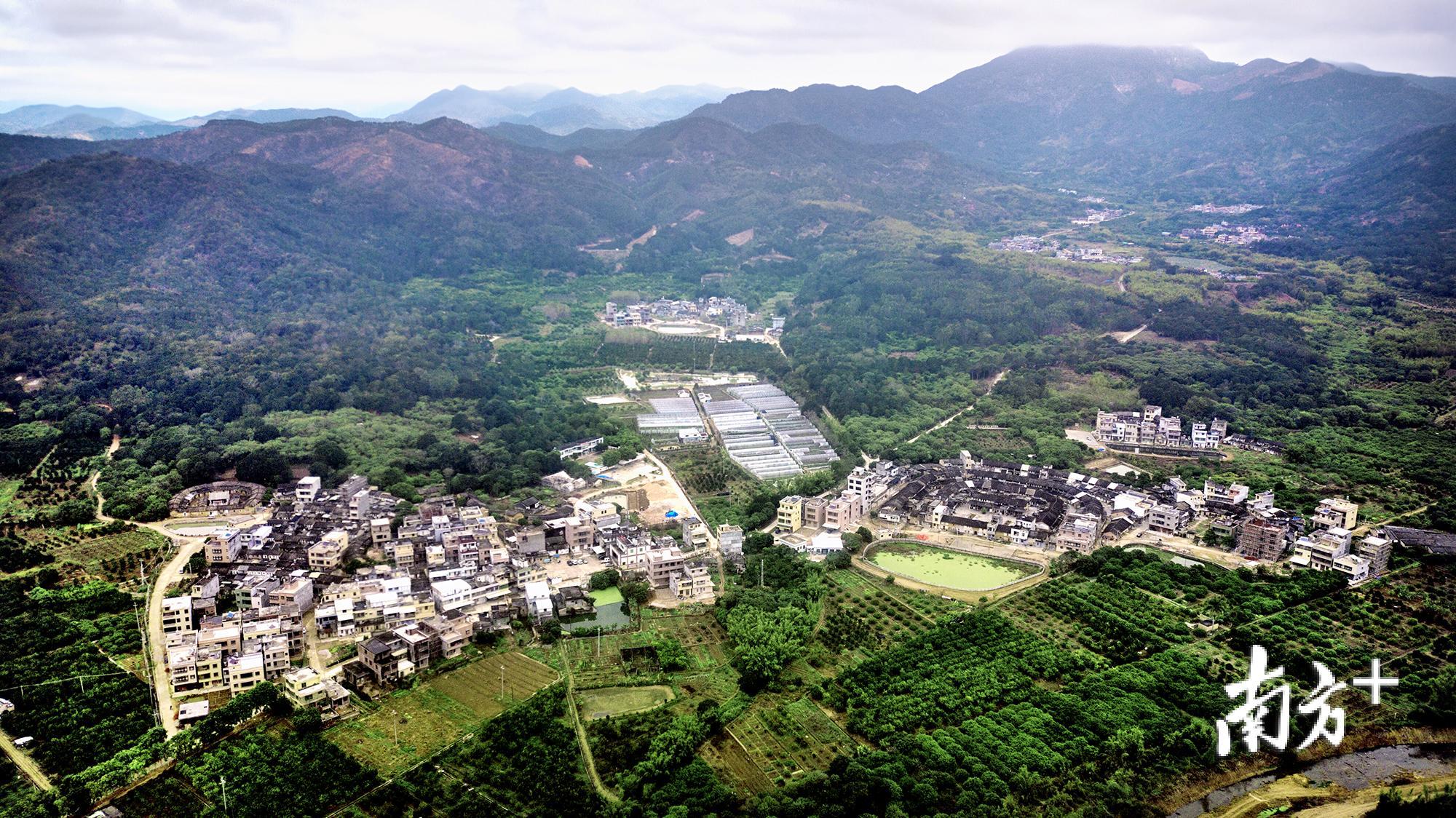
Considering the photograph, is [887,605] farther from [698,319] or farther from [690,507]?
[698,319]

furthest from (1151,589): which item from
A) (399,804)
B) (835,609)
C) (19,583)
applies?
(19,583)

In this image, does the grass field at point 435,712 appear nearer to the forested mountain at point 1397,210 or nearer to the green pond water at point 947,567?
the green pond water at point 947,567

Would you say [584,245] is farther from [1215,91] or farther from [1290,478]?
[1215,91]

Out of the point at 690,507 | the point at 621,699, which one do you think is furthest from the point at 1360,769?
the point at 690,507

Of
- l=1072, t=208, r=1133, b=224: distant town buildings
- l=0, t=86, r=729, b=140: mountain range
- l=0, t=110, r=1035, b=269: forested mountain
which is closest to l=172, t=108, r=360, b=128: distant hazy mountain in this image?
l=0, t=86, r=729, b=140: mountain range

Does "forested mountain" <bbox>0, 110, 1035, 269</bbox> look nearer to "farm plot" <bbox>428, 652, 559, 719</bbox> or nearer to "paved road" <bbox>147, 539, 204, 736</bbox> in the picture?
"paved road" <bbox>147, 539, 204, 736</bbox>

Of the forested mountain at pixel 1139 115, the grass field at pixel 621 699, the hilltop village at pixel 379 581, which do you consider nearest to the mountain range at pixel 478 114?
the forested mountain at pixel 1139 115
